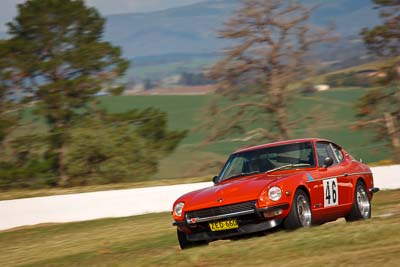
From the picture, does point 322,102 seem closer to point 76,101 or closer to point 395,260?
point 76,101

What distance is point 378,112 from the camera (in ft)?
139

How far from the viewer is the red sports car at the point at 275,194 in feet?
35.1

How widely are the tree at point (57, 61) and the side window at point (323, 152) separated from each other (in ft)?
99.5

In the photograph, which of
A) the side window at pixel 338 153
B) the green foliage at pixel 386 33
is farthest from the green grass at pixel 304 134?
the side window at pixel 338 153

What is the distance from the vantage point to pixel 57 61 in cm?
4341

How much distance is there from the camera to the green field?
4050 centimetres

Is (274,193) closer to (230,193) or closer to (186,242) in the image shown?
(230,193)

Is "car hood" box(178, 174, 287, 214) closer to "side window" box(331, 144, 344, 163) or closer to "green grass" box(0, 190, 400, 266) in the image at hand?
"green grass" box(0, 190, 400, 266)

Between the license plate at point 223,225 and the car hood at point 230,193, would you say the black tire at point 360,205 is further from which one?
the license plate at point 223,225

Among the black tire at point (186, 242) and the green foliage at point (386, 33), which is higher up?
the green foliage at point (386, 33)

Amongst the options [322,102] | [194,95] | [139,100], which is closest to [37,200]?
[322,102]

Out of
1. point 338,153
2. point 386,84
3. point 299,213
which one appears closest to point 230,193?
point 299,213

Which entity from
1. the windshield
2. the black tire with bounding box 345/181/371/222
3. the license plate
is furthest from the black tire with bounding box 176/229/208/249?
the black tire with bounding box 345/181/371/222

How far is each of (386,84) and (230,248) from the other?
34069 millimetres
